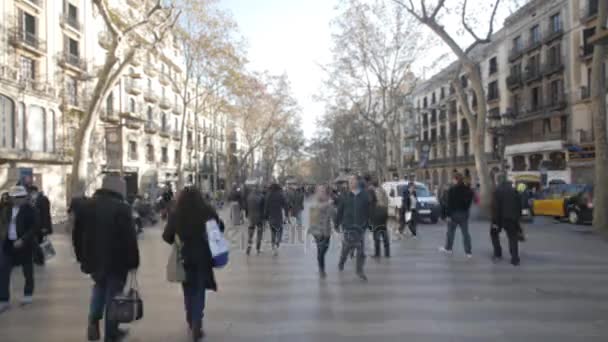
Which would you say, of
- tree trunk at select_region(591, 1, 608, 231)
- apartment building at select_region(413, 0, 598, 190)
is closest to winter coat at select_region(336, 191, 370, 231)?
tree trunk at select_region(591, 1, 608, 231)

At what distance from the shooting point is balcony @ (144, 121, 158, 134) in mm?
39031

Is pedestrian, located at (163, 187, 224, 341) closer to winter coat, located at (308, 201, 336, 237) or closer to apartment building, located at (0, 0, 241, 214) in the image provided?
winter coat, located at (308, 201, 336, 237)

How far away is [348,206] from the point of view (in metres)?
7.30

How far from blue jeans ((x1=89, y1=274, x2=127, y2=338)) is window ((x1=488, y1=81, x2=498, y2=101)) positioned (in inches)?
1762

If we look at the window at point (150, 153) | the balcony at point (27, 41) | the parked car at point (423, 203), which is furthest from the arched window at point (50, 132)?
the parked car at point (423, 203)

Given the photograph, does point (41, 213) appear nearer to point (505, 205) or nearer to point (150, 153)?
point (505, 205)

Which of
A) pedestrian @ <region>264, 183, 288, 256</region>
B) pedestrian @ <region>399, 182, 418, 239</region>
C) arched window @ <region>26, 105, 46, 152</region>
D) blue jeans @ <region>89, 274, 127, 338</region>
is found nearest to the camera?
blue jeans @ <region>89, 274, 127, 338</region>

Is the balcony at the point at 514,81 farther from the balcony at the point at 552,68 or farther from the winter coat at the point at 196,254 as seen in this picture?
the winter coat at the point at 196,254

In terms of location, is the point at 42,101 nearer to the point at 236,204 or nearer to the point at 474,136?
the point at 236,204

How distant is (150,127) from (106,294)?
37625mm

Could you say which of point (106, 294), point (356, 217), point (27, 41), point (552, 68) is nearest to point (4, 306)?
point (106, 294)

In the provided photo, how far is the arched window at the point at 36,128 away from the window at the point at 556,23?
116 ft

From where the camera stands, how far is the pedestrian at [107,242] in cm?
422

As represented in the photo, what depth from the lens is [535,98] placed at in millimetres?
37750
